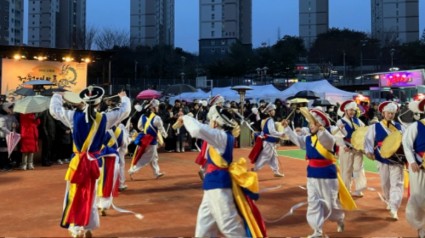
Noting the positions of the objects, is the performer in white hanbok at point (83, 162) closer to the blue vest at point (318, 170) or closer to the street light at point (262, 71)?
the blue vest at point (318, 170)

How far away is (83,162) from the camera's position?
18.0 feet

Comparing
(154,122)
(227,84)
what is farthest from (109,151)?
(227,84)

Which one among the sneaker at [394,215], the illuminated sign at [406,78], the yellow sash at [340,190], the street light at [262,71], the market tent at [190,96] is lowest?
the sneaker at [394,215]

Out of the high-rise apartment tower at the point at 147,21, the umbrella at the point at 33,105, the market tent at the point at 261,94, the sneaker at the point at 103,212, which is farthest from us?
the high-rise apartment tower at the point at 147,21

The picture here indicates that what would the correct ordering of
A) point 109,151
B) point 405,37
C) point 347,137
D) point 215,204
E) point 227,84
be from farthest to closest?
1. point 405,37
2. point 227,84
3. point 347,137
4. point 109,151
5. point 215,204

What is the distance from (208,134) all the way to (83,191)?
6.65ft

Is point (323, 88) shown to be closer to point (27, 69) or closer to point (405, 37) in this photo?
point (27, 69)

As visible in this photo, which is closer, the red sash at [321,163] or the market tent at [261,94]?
the red sash at [321,163]

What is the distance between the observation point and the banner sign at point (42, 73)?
704 inches

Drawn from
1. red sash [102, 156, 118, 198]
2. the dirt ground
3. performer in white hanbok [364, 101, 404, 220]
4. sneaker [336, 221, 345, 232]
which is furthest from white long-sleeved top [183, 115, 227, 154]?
performer in white hanbok [364, 101, 404, 220]

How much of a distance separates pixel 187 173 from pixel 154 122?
2.07m

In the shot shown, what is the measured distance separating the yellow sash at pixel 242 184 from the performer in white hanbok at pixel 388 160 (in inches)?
129

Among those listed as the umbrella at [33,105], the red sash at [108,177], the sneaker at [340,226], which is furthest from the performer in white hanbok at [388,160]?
the umbrella at [33,105]

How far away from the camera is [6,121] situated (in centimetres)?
1160
